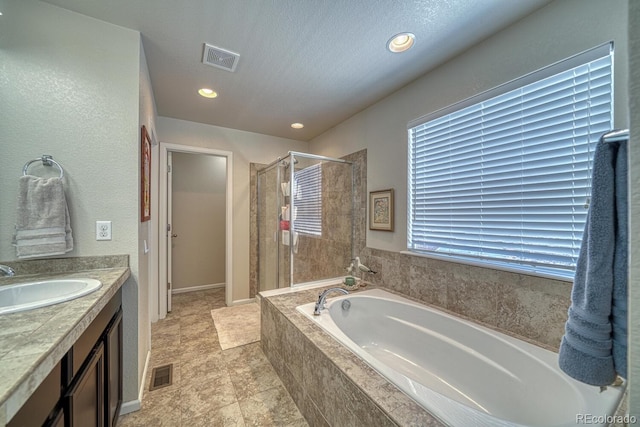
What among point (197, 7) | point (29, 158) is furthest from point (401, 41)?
point (29, 158)

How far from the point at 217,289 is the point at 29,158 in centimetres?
315

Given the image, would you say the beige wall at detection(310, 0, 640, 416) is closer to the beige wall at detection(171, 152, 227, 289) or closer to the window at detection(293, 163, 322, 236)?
the window at detection(293, 163, 322, 236)

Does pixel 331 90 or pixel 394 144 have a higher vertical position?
pixel 331 90

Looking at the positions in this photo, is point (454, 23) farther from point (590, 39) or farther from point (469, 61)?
point (590, 39)

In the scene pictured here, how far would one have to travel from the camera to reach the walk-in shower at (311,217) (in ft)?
9.05

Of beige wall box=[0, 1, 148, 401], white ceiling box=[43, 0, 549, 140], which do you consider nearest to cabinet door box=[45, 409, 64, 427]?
beige wall box=[0, 1, 148, 401]

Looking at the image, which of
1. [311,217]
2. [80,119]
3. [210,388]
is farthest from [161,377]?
[311,217]

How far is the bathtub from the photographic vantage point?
951mm

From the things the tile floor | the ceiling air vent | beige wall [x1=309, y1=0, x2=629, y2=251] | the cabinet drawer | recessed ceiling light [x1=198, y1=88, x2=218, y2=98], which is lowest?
the tile floor

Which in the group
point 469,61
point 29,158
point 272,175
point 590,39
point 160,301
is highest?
point 469,61

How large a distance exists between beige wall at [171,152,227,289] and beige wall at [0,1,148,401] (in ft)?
8.08

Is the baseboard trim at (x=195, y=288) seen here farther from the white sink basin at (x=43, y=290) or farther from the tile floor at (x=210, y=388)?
the white sink basin at (x=43, y=290)

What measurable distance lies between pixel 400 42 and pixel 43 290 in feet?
8.12

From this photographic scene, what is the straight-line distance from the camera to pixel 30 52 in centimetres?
134
